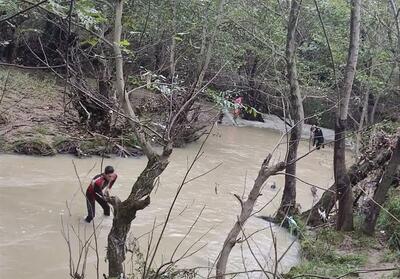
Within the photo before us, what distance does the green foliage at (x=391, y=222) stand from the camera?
317 inches

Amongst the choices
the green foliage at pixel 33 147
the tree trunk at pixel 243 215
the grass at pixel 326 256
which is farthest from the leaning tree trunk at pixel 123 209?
the green foliage at pixel 33 147

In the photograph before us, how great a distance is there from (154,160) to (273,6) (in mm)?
13485

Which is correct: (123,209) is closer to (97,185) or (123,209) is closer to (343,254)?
(97,185)

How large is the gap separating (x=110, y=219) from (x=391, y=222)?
5.05 meters

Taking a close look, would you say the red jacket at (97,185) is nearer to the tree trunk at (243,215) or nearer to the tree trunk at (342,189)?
the tree trunk at (342,189)

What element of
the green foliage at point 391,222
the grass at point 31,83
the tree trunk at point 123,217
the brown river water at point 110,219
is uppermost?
the grass at point 31,83

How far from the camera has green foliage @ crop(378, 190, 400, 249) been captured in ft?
26.5

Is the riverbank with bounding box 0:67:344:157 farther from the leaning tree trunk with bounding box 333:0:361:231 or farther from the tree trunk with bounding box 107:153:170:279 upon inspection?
the tree trunk with bounding box 107:153:170:279

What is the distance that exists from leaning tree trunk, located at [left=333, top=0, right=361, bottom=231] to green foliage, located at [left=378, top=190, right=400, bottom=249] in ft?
1.96

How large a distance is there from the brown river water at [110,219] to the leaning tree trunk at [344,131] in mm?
1039

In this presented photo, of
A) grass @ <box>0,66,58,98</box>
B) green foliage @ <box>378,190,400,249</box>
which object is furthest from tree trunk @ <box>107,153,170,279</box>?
grass @ <box>0,66,58,98</box>

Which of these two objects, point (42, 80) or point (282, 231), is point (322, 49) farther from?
point (282, 231)

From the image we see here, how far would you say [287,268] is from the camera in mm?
8273

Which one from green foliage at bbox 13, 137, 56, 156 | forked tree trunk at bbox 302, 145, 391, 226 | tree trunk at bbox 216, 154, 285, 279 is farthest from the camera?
green foliage at bbox 13, 137, 56, 156
